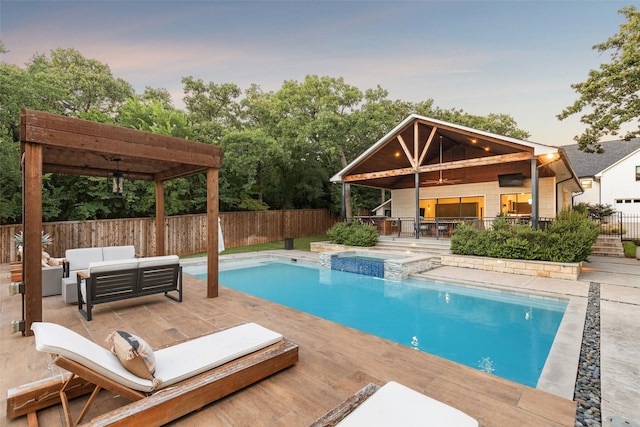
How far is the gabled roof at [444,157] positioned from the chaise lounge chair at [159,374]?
11.1 metres

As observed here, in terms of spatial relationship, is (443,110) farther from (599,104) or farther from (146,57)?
(146,57)

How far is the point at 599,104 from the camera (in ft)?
43.2

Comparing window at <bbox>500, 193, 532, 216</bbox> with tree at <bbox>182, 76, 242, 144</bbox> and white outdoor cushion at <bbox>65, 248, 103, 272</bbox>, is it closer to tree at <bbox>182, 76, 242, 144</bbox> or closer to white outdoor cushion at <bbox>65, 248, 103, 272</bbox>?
tree at <bbox>182, 76, 242, 144</bbox>

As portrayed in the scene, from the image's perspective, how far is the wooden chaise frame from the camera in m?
1.99

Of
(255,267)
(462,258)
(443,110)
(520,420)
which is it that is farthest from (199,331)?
(443,110)

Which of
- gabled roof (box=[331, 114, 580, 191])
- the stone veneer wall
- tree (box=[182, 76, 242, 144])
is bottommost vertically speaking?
the stone veneer wall

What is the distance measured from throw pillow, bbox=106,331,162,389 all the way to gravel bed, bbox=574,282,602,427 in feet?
11.3

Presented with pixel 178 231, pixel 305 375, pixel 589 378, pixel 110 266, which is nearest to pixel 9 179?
pixel 178 231

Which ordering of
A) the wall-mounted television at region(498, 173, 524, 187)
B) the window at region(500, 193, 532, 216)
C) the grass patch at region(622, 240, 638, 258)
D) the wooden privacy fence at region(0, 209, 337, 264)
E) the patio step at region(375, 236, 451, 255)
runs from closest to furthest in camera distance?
1. the wooden privacy fence at region(0, 209, 337, 264)
2. the patio step at region(375, 236, 451, 255)
3. the grass patch at region(622, 240, 638, 258)
4. the wall-mounted television at region(498, 173, 524, 187)
5. the window at region(500, 193, 532, 216)

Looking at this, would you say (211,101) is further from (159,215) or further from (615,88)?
(615,88)

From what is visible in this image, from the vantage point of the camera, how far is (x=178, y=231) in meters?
13.4

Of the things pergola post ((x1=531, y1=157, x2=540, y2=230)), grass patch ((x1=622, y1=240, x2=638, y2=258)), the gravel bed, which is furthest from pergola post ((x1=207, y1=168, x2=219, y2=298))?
grass patch ((x1=622, y1=240, x2=638, y2=258))

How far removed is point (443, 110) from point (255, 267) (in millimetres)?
22290

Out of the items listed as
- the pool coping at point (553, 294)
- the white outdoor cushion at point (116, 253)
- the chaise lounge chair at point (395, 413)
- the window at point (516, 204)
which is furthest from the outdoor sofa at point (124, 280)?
the window at point (516, 204)
